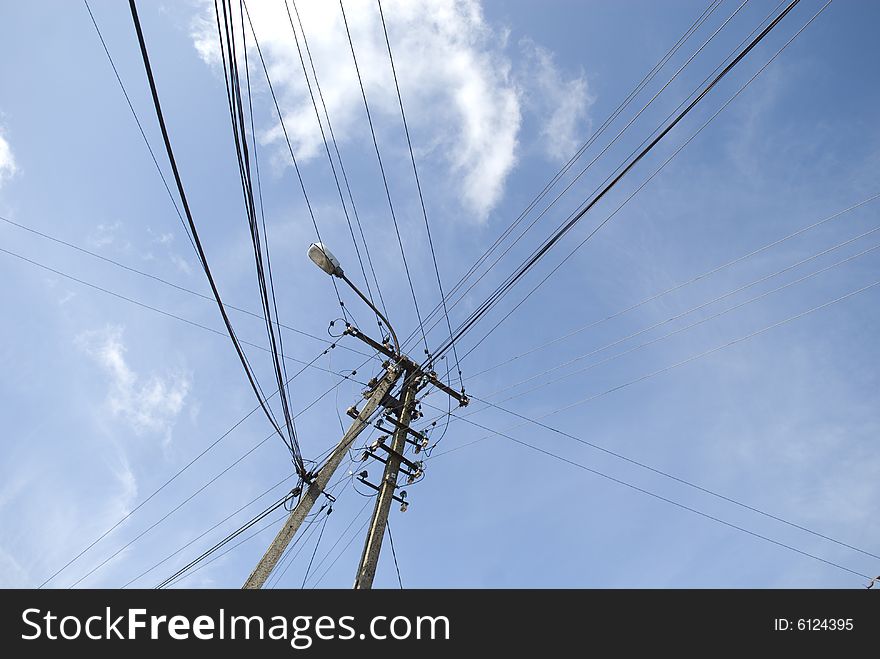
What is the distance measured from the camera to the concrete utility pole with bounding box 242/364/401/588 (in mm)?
8562

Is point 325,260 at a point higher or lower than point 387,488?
higher

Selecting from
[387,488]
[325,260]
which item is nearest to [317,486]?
[387,488]

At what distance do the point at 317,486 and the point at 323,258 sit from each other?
13.3ft

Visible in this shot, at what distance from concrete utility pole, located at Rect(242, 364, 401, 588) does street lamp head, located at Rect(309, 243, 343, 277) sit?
3.06 meters

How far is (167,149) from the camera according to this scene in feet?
14.8

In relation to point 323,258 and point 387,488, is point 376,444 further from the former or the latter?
point 323,258

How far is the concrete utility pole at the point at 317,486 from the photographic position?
28.1ft

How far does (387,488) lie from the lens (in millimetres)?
9938

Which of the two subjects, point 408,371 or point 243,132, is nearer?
point 243,132

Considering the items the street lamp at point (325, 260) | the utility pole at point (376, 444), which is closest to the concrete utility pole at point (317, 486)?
the utility pole at point (376, 444)

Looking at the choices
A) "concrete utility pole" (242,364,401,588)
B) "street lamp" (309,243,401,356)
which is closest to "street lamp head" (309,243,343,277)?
"street lamp" (309,243,401,356)
